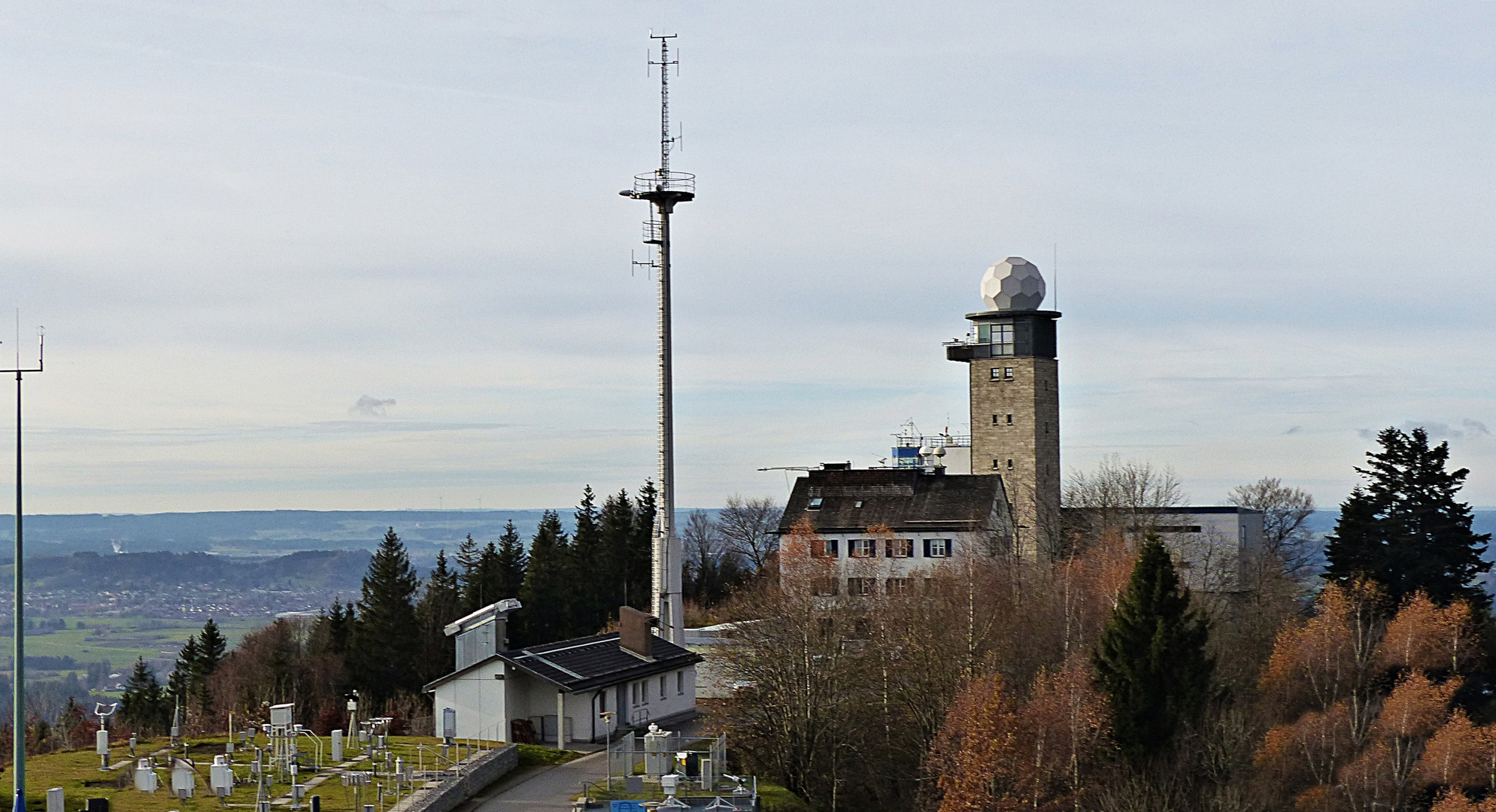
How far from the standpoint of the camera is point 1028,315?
76.8 metres

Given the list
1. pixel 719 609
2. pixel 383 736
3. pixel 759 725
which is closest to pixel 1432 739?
pixel 759 725

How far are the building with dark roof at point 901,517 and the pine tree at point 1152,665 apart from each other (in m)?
24.5

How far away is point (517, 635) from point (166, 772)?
33.1 metres

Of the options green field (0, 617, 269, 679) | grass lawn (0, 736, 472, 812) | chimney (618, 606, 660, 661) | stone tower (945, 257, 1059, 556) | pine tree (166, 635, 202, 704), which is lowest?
green field (0, 617, 269, 679)

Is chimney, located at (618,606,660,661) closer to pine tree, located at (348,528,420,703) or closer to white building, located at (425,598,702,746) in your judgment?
white building, located at (425,598,702,746)

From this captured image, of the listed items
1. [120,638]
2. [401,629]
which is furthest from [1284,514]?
[120,638]

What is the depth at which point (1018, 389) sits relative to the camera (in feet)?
252

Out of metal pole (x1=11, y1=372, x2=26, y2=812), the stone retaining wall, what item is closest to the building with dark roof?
the stone retaining wall

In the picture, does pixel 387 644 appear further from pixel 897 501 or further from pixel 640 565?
pixel 897 501

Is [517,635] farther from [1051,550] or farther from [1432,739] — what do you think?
[1432,739]

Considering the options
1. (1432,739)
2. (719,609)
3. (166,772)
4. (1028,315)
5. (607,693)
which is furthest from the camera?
(1028,315)

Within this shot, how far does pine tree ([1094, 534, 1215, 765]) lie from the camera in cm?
4394

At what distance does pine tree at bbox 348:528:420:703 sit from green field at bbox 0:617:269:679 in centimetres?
7852

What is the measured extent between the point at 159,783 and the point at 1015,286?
52.2 meters
